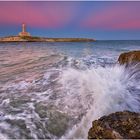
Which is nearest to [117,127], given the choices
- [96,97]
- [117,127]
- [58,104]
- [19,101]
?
[117,127]

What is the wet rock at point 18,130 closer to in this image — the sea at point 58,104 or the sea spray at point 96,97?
the sea at point 58,104

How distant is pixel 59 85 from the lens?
A: 27.9 ft

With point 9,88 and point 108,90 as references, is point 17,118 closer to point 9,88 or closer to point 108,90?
point 9,88

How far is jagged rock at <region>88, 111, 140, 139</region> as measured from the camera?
3355 mm

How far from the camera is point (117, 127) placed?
3.56 metres

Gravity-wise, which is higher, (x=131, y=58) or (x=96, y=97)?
(x=131, y=58)

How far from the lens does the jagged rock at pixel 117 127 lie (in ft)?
11.0

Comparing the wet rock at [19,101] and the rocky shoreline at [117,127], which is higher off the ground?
the rocky shoreline at [117,127]

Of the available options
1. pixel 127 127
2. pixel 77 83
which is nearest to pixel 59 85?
pixel 77 83

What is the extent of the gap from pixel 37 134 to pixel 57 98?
7.70 feet

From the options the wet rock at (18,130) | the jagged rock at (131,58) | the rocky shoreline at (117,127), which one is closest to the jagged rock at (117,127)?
the rocky shoreline at (117,127)

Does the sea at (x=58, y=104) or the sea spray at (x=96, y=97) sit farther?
the sea spray at (x=96, y=97)

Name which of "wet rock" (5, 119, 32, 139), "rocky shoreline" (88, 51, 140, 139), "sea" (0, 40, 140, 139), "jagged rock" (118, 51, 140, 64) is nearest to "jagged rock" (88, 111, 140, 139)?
"rocky shoreline" (88, 51, 140, 139)

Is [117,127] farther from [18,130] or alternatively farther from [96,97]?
[96,97]
